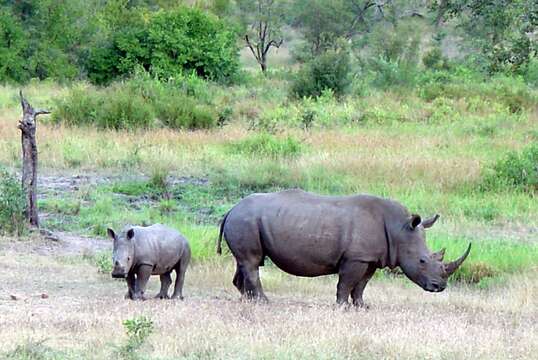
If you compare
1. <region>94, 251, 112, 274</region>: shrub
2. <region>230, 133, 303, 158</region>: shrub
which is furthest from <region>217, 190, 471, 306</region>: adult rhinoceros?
<region>230, 133, 303, 158</region>: shrub

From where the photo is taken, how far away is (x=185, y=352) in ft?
26.4

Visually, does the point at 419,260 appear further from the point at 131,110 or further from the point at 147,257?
the point at 131,110

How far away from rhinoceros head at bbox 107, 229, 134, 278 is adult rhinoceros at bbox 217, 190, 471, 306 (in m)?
1.04

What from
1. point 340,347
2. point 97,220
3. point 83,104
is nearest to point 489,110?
point 83,104

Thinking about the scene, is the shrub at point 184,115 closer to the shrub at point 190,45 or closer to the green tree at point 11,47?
the shrub at point 190,45

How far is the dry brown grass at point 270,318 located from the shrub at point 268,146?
8.48m

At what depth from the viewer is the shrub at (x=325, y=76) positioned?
3394 centimetres

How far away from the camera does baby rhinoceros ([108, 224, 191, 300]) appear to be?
10969 mm

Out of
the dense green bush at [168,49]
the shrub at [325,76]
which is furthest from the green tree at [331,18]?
the shrub at [325,76]

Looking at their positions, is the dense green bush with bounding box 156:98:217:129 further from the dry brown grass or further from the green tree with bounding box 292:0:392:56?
the green tree with bounding box 292:0:392:56

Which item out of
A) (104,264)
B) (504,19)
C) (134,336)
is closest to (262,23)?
(504,19)

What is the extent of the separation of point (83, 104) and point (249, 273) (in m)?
16.3

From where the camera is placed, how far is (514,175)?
64.6 feet

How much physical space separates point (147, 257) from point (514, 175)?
10.3 meters
